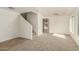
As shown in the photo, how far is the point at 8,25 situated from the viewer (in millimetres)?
2676

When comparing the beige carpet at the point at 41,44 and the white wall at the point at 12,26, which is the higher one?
the white wall at the point at 12,26

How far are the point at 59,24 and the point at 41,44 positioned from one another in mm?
711

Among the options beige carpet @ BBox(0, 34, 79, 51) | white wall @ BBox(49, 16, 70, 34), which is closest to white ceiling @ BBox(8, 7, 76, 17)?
white wall @ BBox(49, 16, 70, 34)

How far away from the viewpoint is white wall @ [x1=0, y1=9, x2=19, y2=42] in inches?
102

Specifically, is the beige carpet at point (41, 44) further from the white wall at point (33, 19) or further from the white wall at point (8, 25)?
the white wall at point (33, 19)

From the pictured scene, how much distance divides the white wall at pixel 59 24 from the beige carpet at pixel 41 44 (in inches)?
7.4

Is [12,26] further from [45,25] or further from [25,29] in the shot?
[45,25]

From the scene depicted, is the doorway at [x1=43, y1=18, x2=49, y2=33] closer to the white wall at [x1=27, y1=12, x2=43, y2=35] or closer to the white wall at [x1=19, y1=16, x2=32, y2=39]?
the white wall at [x1=27, y1=12, x2=43, y2=35]

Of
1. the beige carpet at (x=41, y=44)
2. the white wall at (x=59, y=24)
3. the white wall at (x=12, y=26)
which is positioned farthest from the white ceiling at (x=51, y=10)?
the beige carpet at (x=41, y=44)

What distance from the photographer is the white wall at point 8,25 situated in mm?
2580

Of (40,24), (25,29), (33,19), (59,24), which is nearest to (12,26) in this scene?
(25,29)
